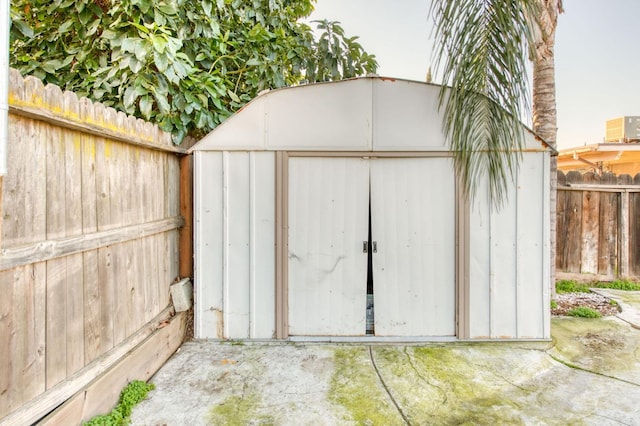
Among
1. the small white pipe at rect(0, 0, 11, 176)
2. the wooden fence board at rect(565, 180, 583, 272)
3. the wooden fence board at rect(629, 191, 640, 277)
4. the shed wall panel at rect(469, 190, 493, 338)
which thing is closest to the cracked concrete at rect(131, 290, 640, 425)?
the shed wall panel at rect(469, 190, 493, 338)

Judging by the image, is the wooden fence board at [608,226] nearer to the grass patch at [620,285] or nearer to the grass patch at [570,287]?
the grass patch at [620,285]

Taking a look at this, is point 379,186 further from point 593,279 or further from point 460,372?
point 593,279

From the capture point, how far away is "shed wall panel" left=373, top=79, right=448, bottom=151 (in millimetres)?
3127

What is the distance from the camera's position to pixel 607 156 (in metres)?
6.69

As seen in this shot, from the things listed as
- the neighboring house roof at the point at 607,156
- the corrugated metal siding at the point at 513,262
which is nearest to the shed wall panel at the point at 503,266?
the corrugated metal siding at the point at 513,262

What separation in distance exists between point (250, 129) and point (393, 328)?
7.82 feet

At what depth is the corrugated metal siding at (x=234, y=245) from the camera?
318 cm

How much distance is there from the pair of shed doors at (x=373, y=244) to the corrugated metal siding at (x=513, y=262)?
24cm

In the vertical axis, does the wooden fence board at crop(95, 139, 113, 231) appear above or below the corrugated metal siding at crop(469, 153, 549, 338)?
above

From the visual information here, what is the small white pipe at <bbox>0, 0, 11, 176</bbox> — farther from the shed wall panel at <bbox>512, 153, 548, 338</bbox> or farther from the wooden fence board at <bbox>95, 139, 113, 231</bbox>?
the shed wall panel at <bbox>512, 153, 548, 338</bbox>

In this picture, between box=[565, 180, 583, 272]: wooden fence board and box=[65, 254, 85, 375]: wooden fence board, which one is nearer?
box=[65, 254, 85, 375]: wooden fence board

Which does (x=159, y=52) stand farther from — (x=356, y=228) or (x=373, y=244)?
(x=373, y=244)

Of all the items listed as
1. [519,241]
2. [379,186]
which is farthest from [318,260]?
[519,241]

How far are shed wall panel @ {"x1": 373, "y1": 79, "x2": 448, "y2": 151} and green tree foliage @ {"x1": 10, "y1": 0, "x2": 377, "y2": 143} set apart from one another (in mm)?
1381
